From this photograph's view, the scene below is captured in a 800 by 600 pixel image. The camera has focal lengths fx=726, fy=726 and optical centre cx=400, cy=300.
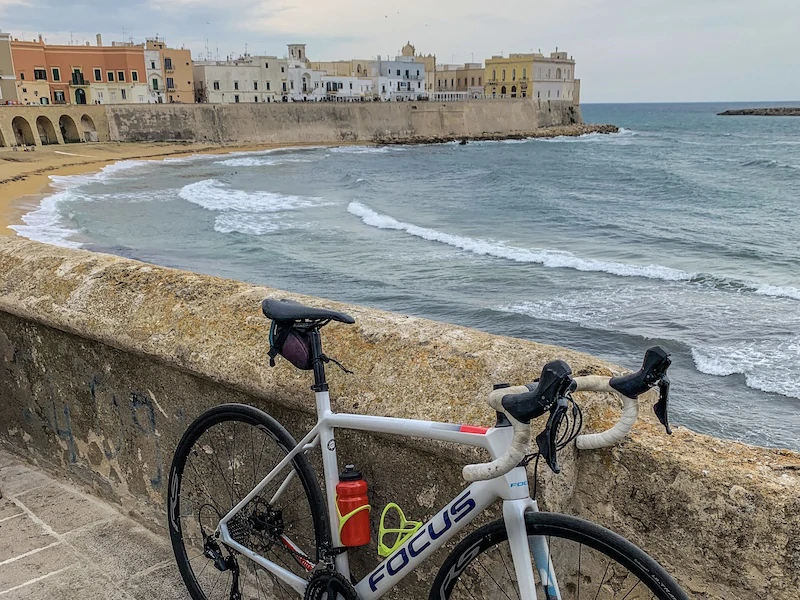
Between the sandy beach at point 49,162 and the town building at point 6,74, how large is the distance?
9125 millimetres

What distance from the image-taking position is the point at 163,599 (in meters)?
2.58

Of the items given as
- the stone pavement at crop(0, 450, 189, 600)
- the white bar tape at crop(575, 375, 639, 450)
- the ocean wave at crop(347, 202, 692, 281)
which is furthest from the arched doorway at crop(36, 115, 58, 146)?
the white bar tape at crop(575, 375, 639, 450)

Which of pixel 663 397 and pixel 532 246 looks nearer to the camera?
pixel 663 397

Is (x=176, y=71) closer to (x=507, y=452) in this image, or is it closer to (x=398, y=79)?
(x=398, y=79)

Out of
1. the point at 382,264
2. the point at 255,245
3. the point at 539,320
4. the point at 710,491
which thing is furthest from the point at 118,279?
the point at 255,245

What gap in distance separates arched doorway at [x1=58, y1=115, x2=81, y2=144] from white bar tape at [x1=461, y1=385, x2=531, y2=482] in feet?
202

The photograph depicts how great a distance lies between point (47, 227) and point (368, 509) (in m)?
25.1

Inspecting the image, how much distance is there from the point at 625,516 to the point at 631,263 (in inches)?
761

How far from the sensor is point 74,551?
287 cm

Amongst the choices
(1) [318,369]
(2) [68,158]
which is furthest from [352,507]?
(2) [68,158]

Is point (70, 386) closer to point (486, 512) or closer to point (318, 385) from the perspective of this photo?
point (318, 385)

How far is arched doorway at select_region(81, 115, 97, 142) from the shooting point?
56969 millimetres

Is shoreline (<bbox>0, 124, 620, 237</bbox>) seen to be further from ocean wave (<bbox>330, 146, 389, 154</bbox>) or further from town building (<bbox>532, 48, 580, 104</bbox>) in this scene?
town building (<bbox>532, 48, 580, 104</bbox>)

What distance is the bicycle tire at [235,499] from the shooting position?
2137mm
